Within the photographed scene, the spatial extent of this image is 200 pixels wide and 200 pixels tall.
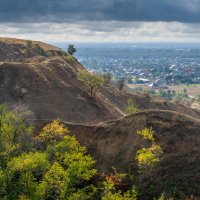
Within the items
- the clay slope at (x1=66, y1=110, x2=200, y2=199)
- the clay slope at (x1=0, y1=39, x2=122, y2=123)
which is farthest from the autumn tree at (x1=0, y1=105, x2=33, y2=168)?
the clay slope at (x1=0, y1=39, x2=122, y2=123)

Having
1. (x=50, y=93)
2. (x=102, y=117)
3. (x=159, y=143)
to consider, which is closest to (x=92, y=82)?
(x=102, y=117)

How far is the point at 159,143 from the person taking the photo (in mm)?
65000

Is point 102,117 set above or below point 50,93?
below

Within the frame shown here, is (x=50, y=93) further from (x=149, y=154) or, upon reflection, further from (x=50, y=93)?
(x=149, y=154)

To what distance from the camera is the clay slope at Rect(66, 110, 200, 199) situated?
192ft

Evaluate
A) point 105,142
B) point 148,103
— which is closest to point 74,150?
point 105,142

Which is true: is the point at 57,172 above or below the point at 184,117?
below

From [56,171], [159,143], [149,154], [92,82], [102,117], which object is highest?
[92,82]

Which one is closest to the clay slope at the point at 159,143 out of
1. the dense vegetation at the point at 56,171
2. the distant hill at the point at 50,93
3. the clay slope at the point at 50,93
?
the dense vegetation at the point at 56,171

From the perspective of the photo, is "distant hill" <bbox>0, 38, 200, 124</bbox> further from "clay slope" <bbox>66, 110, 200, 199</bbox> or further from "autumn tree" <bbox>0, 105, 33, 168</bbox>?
"autumn tree" <bbox>0, 105, 33, 168</bbox>

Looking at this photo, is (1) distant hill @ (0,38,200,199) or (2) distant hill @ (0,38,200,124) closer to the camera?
(1) distant hill @ (0,38,200,199)

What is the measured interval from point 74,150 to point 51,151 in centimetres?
399

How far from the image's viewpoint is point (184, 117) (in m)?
68.2

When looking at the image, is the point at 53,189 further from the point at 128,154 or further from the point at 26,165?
the point at 128,154
